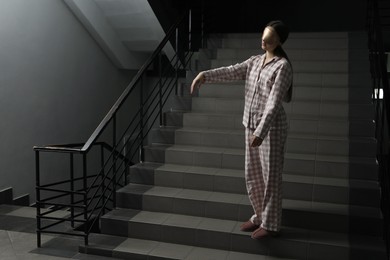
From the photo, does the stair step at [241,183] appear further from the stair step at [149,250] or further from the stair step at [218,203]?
the stair step at [149,250]

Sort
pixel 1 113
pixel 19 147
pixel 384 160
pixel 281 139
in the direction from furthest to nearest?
pixel 19 147, pixel 1 113, pixel 384 160, pixel 281 139

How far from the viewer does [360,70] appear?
5.02 m

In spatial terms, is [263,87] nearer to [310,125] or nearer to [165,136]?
[310,125]

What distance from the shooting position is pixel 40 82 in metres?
5.11

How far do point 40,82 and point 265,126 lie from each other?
3381mm

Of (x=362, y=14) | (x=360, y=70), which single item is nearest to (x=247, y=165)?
(x=360, y=70)

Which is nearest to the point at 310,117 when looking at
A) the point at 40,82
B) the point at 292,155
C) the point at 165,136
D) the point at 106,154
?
the point at 292,155

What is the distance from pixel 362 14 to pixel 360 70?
234 centimetres

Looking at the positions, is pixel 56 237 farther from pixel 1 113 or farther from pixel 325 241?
pixel 325 241

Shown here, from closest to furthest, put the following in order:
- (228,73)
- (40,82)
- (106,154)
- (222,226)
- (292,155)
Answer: (228,73) → (222,226) → (292,155) → (40,82) → (106,154)

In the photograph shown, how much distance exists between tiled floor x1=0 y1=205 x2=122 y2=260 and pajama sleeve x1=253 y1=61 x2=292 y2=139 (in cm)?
161

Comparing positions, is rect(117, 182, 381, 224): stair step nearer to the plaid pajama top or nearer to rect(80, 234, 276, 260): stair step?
rect(80, 234, 276, 260): stair step

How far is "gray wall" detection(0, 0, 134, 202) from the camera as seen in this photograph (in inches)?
181

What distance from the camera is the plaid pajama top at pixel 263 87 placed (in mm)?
2789
